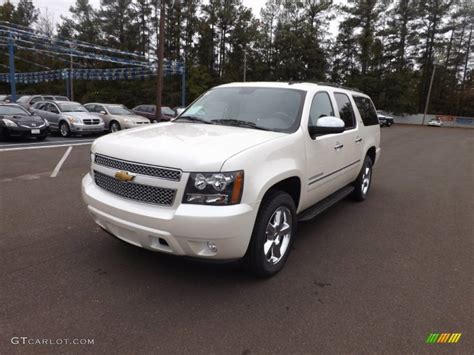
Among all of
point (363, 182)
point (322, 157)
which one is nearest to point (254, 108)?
point (322, 157)

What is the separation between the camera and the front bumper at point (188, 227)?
2.57m

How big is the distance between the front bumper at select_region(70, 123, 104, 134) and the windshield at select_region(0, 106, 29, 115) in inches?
73.8

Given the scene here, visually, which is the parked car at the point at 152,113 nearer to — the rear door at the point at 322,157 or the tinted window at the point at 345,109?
the tinted window at the point at 345,109

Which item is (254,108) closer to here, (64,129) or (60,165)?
(60,165)

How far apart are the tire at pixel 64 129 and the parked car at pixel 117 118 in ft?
7.71

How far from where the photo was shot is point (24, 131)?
12000 mm

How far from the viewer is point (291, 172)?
3.24 m

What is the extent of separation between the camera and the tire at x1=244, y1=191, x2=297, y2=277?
117 inches

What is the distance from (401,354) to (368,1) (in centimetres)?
5948

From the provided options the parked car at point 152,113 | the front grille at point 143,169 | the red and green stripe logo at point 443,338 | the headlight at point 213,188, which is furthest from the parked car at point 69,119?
the red and green stripe logo at point 443,338

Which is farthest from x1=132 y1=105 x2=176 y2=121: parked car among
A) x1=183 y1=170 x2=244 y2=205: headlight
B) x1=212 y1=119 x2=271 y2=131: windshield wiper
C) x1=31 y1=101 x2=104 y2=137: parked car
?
x1=183 y1=170 x2=244 y2=205: headlight

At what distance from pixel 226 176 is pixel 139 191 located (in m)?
0.77

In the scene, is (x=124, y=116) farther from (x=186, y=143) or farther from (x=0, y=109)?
(x=186, y=143)

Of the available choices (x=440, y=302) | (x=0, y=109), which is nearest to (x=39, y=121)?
(x=0, y=109)
